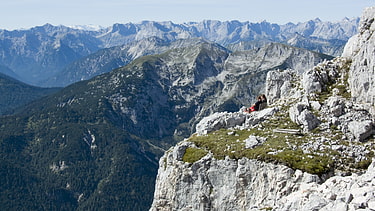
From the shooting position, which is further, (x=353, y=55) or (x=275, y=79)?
(x=275, y=79)

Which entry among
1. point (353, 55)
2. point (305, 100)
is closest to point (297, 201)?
point (305, 100)

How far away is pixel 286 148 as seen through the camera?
156 feet

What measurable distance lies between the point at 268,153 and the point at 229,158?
18.0ft

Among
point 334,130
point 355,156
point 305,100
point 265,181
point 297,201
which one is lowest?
point 297,201

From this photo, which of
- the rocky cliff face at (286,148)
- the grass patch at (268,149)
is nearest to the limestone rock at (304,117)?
the rocky cliff face at (286,148)

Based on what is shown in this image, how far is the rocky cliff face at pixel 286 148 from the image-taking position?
4403 cm

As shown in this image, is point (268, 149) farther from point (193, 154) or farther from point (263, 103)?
point (263, 103)

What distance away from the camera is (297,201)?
1348 inches

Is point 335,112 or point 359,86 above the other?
point 359,86

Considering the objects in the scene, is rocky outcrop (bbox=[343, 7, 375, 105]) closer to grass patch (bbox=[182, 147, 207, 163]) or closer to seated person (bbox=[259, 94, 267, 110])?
seated person (bbox=[259, 94, 267, 110])

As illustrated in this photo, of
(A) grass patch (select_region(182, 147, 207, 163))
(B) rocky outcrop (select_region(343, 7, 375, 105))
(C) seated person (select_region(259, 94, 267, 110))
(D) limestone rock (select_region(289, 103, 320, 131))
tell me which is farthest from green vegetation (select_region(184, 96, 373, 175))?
(C) seated person (select_region(259, 94, 267, 110))

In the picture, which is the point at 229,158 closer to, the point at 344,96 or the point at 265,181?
the point at 265,181

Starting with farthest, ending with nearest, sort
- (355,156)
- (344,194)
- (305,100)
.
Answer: (305,100) < (355,156) < (344,194)

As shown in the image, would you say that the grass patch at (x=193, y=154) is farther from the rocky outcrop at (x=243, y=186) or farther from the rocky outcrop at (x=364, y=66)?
the rocky outcrop at (x=364, y=66)
